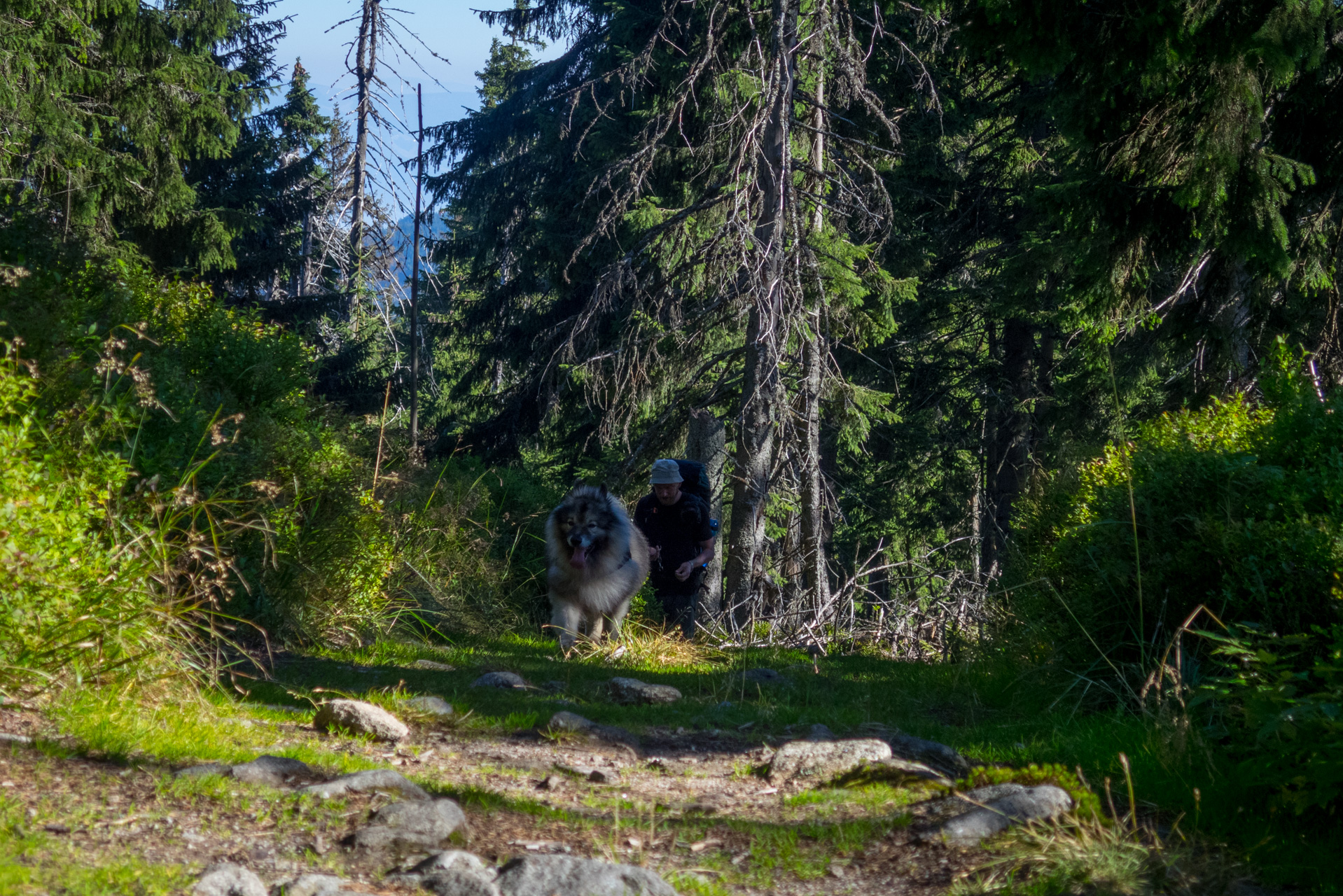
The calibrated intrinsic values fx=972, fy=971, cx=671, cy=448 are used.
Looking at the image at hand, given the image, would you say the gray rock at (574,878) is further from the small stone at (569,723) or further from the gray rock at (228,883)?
the small stone at (569,723)

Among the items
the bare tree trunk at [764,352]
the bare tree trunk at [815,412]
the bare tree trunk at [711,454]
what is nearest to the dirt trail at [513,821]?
the bare tree trunk at [764,352]

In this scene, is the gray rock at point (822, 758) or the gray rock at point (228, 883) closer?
the gray rock at point (228, 883)

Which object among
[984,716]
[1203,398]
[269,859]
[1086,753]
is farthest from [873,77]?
[269,859]

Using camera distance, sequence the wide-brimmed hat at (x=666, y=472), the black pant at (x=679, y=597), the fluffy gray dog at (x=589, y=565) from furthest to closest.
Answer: the black pant at (x=679, y=597), the wide-brimmed hat at (x=666, y=472), the fluffy gray dog at (x=589, y=565)

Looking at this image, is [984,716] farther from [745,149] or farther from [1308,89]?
[745,149]

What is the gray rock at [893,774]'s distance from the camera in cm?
492

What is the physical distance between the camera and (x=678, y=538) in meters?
11.3

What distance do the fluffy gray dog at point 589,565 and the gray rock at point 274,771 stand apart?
532 centimetres

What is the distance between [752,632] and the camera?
36.0 feet

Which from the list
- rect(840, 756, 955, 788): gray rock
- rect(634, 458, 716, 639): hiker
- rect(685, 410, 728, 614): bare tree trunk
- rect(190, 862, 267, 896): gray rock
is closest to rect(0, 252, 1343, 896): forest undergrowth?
rect(840, 756, 955, 788): gray rock

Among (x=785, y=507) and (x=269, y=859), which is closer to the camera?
(x=269, y=859)

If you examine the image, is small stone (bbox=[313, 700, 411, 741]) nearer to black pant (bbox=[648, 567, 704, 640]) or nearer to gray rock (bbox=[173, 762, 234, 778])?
gray rock (bbox=[173, 762, 234, 778])

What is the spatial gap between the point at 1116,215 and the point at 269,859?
707cm

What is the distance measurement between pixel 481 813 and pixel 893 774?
2094 mm
